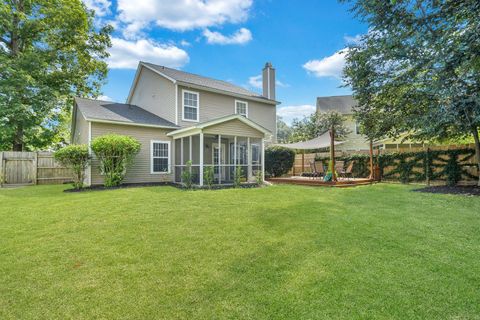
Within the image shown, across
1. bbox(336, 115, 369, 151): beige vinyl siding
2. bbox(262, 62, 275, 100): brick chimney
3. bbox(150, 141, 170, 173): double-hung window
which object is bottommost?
bbox(150, 141, 170, 173): double-hung window

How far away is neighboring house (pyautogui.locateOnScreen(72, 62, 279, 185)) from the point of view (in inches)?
443

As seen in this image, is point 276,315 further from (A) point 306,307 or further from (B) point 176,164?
(B) point 176,164

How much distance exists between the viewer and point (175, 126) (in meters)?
13.1

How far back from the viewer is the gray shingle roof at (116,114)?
1138 cm

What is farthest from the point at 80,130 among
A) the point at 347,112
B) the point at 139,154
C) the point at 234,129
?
the point at 347,112

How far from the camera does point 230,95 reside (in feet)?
51.3

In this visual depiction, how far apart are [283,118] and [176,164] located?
69.3 m

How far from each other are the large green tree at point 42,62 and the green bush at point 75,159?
7.04 m

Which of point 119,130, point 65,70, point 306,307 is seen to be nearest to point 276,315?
point 306,307

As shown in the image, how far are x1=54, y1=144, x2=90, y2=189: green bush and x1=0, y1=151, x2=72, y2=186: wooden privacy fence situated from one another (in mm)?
2647

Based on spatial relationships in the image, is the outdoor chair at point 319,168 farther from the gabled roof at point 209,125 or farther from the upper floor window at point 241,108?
the upper floor window at point 241,108

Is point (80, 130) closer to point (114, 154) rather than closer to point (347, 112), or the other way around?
point (114, 154)

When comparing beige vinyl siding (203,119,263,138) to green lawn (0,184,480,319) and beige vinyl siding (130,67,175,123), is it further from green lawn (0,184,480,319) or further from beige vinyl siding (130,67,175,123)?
green lawn (0,184,480,319)

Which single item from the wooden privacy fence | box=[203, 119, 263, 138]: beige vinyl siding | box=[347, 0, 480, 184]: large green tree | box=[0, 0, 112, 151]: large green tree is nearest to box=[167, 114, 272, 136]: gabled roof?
box=[203, 119, 263, 138]: beige vinyl siding
